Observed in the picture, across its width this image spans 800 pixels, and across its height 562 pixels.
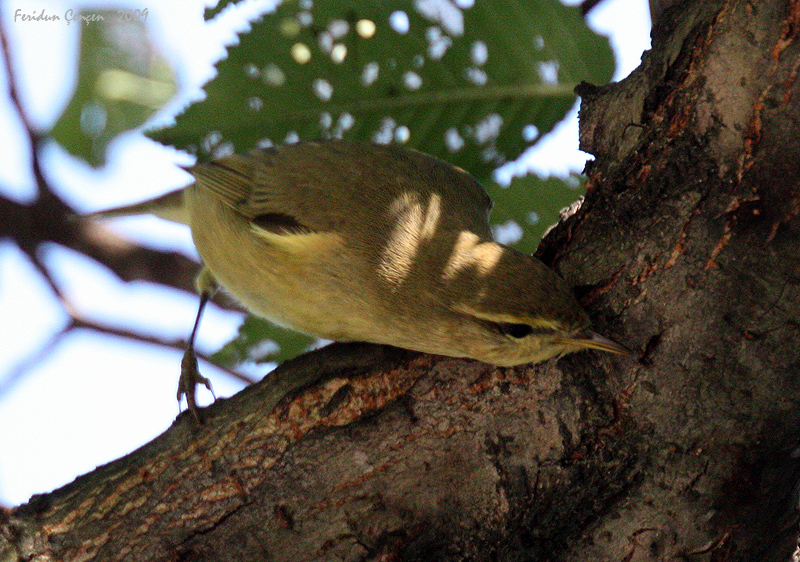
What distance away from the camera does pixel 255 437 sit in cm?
236

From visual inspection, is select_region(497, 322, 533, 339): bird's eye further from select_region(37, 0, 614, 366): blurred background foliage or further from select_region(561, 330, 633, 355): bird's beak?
select_region(37, 0, 614, 366): blurred background foliage

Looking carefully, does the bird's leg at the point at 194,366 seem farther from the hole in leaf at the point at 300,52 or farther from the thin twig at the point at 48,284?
the hole in leaf at the point at 300,52

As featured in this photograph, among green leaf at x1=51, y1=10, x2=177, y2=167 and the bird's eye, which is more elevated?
green leaf at x1=51, y1=10, x2=177, y2=167

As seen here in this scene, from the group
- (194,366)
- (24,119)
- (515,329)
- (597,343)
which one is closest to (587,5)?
(515,329)

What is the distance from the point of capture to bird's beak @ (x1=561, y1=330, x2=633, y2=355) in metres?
2.15

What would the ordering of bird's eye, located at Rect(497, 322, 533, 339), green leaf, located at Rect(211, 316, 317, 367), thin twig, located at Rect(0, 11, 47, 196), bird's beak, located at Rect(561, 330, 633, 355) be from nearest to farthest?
bird's beak, located at Rect(561, 330, 633, 355)
bird's eye, located at Rect(497, 322, 533, 339)
green leaf, located at Rect(211, 316, 317, 367)
thin twig, located at Rect(0, 11, 47, 196)

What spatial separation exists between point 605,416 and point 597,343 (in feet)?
0.66

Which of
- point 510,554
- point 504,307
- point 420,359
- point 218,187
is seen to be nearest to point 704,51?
point 504,307

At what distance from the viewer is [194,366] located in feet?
11.3

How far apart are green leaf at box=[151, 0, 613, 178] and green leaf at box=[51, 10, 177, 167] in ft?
4.27

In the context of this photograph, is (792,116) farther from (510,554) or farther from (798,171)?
(510,554)

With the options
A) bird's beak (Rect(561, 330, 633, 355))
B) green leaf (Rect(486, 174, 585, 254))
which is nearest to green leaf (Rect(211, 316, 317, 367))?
green leaf (Rect(486, 174, 585, 254))

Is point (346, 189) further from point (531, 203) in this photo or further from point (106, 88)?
point (106, 88)

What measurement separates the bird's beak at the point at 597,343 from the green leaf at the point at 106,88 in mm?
2784
